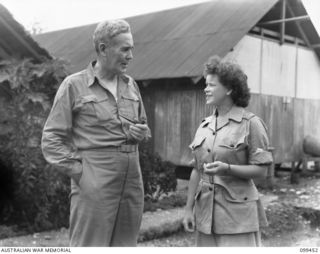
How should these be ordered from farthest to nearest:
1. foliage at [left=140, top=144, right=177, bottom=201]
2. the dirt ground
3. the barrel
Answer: the barrel → foliage at [left=140, top=144, right=177, bottom=201] → the dirt ground

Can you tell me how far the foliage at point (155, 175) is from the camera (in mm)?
7727

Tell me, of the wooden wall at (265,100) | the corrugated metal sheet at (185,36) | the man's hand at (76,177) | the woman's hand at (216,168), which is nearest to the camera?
the woman's hand at (216,168)

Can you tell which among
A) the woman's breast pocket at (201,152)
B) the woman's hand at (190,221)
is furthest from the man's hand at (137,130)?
the woman's hand at (190,221)

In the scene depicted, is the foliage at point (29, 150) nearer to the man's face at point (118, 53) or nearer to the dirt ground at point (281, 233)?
the dirt ground at point (281, 233)

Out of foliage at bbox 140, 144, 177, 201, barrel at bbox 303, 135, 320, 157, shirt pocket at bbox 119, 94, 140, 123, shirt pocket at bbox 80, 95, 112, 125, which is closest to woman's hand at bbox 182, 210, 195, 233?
shirt pocket at bbox 119, 94, 140, 123

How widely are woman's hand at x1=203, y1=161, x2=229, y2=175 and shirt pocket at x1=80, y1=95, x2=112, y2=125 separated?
2.31 ft

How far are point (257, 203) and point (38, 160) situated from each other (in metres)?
3.60

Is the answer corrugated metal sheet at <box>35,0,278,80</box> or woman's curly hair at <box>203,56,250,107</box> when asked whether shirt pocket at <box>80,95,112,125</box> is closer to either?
woman's curly hair at <box>203,56,250,107</box>

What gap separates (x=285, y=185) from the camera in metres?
10.7

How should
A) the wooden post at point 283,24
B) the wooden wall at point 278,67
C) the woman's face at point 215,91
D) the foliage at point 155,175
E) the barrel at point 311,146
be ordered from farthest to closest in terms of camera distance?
the barrel at point 311,146
the wooden wall at point 278,67
the wooden post at point 283,24
the foliage at point 155,175
the woman's face at point 215,91

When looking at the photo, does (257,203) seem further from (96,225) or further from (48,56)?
(48,56)

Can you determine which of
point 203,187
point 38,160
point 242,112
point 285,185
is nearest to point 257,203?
point 203,187

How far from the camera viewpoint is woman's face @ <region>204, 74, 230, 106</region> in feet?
9.41

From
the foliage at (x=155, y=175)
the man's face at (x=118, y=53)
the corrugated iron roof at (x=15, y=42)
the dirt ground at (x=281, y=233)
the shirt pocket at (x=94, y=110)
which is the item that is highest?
the corrugated iron roof at (x=15, y=42)
